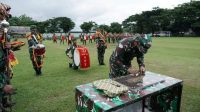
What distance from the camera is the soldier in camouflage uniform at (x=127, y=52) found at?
3.80 metres

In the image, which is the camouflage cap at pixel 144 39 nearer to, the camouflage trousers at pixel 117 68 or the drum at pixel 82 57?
the camouflage trousers at pixel 117 68

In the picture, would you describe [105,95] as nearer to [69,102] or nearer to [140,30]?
[69,102]

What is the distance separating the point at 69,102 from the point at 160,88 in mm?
2686

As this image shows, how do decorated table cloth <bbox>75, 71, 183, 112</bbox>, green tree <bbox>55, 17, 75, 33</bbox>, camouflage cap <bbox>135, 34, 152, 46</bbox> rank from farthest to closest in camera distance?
1. green tree <bbox>55, 17, 75, 33</bbox>
2. camouflage cap <bbox>135, 34, 152, 46</bbox>
3. decorated table cloth <bbox>75, 71, 183, 112</bbox>

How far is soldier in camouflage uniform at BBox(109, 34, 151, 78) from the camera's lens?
12.5 feet

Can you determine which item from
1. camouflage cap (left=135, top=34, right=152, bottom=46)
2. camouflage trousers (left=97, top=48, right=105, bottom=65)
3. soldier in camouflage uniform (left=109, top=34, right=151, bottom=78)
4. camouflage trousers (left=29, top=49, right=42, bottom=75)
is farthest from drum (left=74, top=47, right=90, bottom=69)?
camouflage cap (left=135, top=34, right=152, bottom=46)

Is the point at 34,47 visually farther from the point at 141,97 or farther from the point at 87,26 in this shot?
the point at 87,26

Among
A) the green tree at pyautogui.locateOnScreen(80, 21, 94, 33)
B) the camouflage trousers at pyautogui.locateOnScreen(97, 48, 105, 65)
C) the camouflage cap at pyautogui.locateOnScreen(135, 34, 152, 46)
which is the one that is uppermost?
the green tree at pyautogui.locateOnScreen(80, 21, 94, 33)

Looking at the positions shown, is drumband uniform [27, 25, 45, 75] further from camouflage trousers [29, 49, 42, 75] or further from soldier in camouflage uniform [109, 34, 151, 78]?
soldier in camouflage uniform [109, 34, 151, 78]

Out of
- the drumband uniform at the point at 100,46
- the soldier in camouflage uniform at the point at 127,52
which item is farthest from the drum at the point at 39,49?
the soldier in camouflage uniform at the point at 127,52

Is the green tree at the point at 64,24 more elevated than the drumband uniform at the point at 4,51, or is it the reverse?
the green tree at the point at 64,24

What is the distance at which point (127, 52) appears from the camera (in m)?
4.12

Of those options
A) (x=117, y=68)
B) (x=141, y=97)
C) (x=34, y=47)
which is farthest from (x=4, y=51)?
(x=34, y=47)

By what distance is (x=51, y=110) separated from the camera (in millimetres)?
4891
